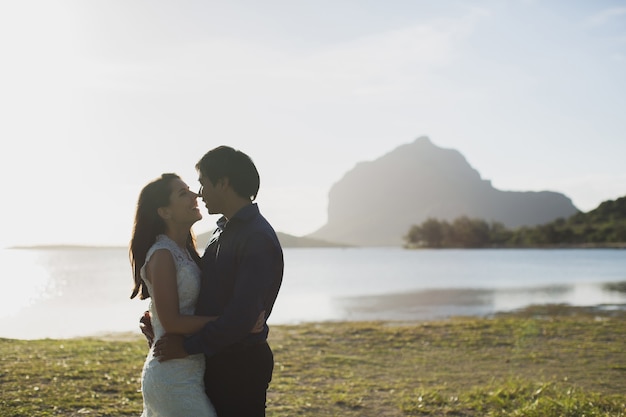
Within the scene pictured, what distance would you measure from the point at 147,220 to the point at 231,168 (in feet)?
2.14

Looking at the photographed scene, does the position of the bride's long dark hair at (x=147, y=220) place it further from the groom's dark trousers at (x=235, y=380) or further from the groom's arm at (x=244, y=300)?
the groom's dark trousers at (x=235, y=380)

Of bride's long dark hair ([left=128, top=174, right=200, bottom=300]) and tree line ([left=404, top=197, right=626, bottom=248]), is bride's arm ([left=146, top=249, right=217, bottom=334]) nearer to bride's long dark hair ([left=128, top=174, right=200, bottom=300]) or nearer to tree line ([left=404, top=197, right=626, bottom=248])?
bride's long dark hair ([left=128, top=174, right=200, bottom=300])

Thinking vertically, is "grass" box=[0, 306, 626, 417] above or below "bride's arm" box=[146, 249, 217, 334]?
below

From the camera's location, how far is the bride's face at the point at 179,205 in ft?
13.0

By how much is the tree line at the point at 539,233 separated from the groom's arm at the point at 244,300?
5759 inches

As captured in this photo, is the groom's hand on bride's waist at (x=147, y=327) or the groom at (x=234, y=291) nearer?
the groom at (x=234, y=291)

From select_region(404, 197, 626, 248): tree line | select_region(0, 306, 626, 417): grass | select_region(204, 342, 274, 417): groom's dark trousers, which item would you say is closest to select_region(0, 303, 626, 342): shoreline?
select_region(0, 306, 626, 417): grass

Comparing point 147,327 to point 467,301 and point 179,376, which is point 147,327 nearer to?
point 179,376

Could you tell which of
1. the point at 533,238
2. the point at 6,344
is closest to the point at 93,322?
the point at 6,344

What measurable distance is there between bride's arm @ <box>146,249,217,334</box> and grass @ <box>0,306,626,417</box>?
4967 mm

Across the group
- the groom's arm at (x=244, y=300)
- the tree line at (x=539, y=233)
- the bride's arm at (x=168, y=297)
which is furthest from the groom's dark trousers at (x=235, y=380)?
the tree line at (x=539, y=233)

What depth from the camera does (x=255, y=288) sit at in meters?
3.58

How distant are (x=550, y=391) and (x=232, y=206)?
7329 millimetres

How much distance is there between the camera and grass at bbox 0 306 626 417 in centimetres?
853
